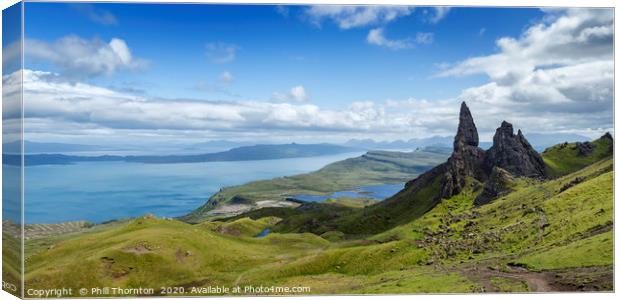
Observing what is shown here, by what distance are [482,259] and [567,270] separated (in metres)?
9.60

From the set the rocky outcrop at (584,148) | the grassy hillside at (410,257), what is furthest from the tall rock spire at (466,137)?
the grassy hillside at (410,257)

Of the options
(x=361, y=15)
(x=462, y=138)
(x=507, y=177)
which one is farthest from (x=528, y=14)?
(x=462, y=138)

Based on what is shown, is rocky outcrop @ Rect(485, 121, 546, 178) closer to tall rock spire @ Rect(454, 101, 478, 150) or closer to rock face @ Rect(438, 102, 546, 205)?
rock face @ Rect(438, 102, 546, 205)


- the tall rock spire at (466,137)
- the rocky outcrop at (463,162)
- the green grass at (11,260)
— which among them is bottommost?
the green grass at (11,260)

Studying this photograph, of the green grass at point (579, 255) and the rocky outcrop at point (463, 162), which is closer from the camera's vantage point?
the green grass at point (579, 255)

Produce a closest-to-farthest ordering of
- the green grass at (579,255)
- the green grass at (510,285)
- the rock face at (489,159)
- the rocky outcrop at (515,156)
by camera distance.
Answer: the green grass at (510,285) → the green grass at (579,255) → the rock face at (489,159) → the rocky outcrop at (515,156)

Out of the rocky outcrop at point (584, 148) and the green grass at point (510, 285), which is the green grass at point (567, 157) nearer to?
the rocky outcrop at point (584, 148)

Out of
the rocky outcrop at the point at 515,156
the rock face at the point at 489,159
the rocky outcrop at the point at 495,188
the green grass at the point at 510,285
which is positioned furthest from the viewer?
the rocky outcrop at the point at 515,156

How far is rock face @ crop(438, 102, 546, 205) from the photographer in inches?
3937

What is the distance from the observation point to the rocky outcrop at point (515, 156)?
338 feet

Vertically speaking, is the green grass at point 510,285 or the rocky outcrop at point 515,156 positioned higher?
the rocky outcrop at point 515,156

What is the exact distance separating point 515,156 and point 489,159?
5703 mm

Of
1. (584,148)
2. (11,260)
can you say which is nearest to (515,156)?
(584,148)

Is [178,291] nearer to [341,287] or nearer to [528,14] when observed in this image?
[341,287]
